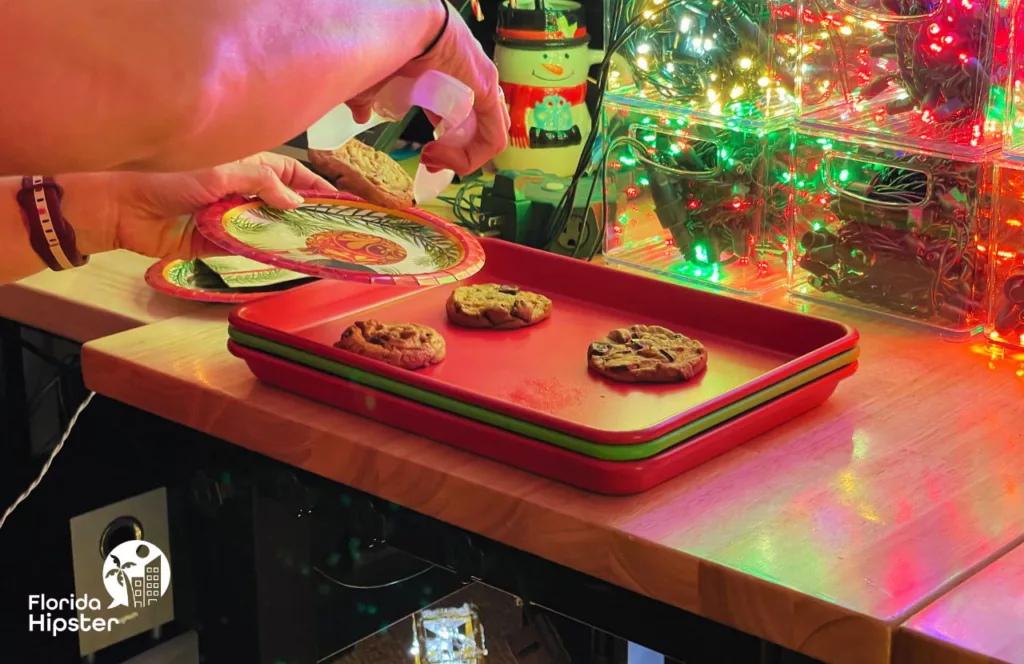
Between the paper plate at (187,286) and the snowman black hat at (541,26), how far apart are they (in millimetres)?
499

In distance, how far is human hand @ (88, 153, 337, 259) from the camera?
1.10 meters

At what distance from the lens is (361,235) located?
112 cm

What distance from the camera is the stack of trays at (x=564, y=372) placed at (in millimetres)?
949

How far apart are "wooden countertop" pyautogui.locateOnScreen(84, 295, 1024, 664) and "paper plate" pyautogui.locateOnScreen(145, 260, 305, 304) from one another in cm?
11

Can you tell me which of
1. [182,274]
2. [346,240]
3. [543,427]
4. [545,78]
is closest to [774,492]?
[543,427]

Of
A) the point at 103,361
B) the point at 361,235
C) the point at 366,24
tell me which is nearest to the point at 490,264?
the point at 361,235

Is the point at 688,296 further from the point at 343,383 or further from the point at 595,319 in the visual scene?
the point at 343,383

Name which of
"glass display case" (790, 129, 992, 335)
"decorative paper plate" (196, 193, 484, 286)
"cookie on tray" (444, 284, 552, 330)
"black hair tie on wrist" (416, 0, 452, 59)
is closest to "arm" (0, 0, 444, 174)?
"black hair tie on wrist" (416, 0, 452, 59)

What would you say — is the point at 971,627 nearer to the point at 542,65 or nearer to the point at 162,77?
the point at 162,77

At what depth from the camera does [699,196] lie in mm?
1427

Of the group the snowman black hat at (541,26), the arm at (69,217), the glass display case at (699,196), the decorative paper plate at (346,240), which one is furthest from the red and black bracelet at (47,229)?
the snowman black hat at (541,26)

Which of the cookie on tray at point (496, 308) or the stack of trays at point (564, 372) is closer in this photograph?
the stack of trays at point (564, 372)

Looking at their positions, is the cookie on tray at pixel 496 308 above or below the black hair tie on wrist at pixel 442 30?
below

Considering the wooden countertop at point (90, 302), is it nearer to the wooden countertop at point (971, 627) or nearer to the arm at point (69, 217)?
the arm at point (69, 217)
